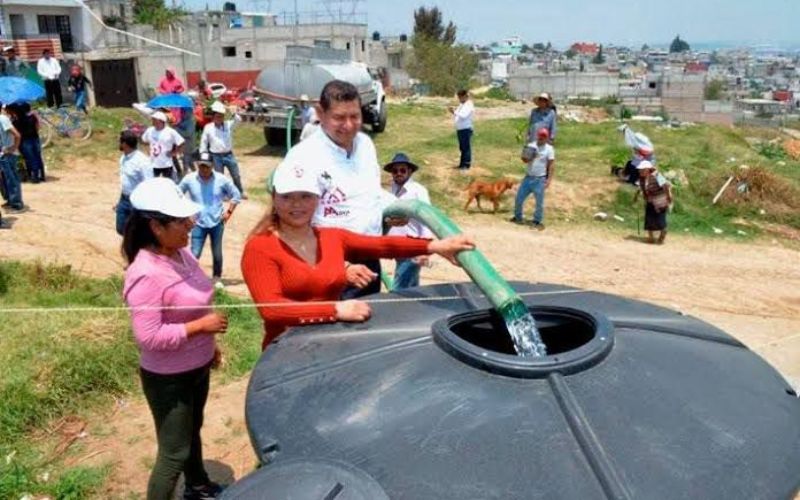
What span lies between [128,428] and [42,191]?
26.0 feet

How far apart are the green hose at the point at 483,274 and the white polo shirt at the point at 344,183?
30cm

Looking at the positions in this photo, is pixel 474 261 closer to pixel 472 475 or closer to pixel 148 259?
pixel 472 475

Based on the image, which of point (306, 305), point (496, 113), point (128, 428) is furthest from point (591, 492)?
point (496, 113)

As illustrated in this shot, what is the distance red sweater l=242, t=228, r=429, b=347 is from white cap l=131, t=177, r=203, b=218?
0.90 feet

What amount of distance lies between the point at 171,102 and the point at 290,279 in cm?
974

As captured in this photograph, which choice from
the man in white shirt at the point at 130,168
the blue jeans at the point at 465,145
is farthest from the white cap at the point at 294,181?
the blue jeans at the point at 465,145

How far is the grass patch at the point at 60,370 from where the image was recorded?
148 inches

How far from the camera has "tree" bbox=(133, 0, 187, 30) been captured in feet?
137

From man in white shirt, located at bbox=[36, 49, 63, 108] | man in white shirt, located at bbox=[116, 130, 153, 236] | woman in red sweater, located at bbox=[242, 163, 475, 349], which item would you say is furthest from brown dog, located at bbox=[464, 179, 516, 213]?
man in white shirt, located at bbox=[36, 49, 63, 108]

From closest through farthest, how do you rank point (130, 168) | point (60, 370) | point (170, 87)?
point (60, 370) < point (130, 168) < point (170, 87)

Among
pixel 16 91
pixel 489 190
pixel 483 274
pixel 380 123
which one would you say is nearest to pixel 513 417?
pixel 483 274

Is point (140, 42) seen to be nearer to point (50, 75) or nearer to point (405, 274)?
point (50, 75)

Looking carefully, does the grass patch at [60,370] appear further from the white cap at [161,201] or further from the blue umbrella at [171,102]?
the blue umbrella at [171,102]

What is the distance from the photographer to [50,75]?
1633 centimetres
